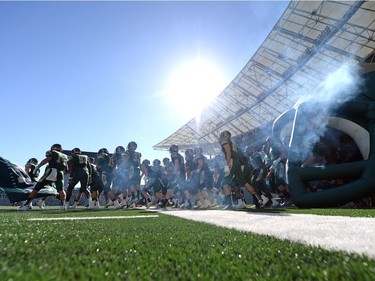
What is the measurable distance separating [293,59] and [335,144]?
2191cm

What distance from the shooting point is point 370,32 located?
1945cm

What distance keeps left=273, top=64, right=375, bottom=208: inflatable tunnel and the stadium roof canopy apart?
1465 cm

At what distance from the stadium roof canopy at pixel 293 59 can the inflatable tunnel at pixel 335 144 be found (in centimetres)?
1465

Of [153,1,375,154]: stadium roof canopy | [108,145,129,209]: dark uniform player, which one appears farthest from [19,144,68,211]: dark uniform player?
[153,1,375,154]: stadium roof canopy

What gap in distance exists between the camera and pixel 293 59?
2659 centimetres

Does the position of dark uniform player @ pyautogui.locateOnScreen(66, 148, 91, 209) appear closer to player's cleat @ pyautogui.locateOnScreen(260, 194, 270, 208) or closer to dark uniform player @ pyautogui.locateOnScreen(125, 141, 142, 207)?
dark uniform player @ pyautogui.locateOnScreen(125, 141, 142, 207)

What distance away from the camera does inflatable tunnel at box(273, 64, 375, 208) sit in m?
5.15

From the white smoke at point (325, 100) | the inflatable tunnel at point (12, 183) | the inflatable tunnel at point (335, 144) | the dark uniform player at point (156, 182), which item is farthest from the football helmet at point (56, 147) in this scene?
the white smoke at point (325, 100)

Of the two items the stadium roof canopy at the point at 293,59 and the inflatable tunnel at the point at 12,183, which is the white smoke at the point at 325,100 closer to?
the inflatable tunnel at the point at 12,183

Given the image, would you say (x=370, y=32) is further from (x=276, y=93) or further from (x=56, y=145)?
(x=56, y=145)

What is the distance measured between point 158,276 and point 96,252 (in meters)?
0.59

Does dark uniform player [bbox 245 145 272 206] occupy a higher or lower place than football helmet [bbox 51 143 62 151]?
lower

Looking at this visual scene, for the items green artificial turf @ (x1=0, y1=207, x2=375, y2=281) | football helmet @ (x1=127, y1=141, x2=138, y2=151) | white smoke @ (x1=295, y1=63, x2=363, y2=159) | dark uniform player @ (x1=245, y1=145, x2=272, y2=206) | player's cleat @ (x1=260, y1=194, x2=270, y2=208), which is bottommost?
green artificial turf @ (x1=0, y1=207, x2=375, y2=281)

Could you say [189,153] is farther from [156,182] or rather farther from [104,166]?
[104,166]
